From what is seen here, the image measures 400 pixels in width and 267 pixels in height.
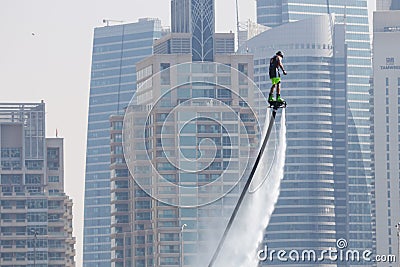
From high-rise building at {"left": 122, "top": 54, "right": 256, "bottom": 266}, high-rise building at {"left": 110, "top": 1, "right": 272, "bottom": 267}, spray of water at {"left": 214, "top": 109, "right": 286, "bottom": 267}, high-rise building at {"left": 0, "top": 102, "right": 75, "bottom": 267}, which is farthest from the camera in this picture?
high-rise building at {"left": 110, "top": 1, "right": 272, "bottom": 267}

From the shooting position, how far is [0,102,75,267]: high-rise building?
15538 cm

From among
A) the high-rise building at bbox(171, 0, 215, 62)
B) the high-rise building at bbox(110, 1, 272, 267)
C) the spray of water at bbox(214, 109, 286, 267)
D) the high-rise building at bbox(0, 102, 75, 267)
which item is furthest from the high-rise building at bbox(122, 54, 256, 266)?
the spray of water at bbox(214, 109, 286, 267)

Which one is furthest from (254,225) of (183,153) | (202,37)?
(202,37)

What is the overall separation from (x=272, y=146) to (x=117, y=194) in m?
20.3

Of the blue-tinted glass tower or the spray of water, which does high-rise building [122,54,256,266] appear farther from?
the spray of water

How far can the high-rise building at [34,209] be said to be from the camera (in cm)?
15538

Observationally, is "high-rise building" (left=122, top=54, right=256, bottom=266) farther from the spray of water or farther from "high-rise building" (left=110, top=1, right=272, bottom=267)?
the spray of water

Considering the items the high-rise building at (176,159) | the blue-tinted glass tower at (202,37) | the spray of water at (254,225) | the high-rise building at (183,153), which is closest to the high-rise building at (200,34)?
the blue-tinted glass tower at (202,37)

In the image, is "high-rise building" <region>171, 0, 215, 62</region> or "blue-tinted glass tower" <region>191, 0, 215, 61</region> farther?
"high-rise building" <region>171, 0, 215, 62</region>

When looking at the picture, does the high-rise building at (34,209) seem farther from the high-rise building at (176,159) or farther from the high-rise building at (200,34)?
the high-rise building at (200,34)

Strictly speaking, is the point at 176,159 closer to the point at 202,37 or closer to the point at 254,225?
the point at 202,37

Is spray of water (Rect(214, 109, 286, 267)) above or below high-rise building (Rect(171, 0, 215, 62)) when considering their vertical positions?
below

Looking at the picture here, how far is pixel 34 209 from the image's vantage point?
155m

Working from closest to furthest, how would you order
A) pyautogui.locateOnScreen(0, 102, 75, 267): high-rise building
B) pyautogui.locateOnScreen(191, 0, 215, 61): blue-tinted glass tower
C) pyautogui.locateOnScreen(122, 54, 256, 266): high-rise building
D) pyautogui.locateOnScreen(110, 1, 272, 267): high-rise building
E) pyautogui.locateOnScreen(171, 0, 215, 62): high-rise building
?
pyautogui.locateOnScreen(0, 102, 75, 267): high-rise building < pyautogui.locateOnScreen(122, 54, 256, 266): high-rise building < pyautogui.locateOnScreen(110, 1, 272, 267): high-rise building < pyautogui.locateOnScreen(191, 0, 215, 61): blue-tinted glass tower < pyautogui.locateOnScreen(171, 0, 215, 62): high-rise building
